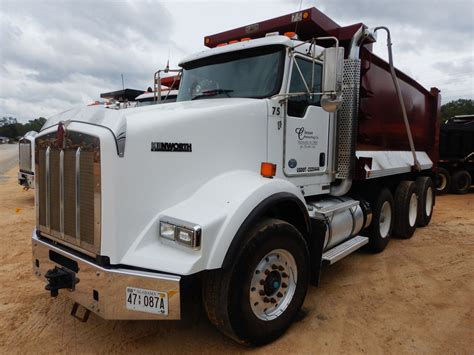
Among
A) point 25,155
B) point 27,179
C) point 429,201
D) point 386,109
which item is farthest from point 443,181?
point 25,155

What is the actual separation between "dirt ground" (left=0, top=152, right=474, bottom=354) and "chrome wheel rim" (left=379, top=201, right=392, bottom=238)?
1.99 ft

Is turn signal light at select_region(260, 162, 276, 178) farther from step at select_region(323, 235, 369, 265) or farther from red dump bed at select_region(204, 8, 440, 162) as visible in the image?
red dump bed at select_region(204, 8, 440, 162)

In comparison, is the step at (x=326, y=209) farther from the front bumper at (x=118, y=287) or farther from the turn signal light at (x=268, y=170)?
the front bumper at (x=118, y=287)

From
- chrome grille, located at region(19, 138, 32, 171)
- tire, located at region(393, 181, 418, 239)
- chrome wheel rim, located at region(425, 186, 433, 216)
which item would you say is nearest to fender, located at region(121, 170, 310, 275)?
tire, located at region(393, 181, 418, 239)

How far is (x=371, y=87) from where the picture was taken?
5285mm

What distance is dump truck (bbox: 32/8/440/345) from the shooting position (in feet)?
8.63

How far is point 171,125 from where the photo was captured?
9.63 ft

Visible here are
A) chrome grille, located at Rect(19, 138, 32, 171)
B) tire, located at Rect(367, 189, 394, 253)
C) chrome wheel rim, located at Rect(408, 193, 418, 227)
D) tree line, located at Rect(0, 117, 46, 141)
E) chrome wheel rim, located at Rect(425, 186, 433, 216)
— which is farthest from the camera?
tree line, located at Rect(0, 117, 46, 141)

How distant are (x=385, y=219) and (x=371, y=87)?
2.28m

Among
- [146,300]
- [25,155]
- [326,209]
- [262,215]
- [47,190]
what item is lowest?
[146,300]

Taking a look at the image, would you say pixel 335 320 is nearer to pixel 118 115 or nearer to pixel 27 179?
pixel 118 115

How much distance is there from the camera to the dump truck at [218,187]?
8.63 feet

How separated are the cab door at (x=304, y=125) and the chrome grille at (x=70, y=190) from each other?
6.55 feet

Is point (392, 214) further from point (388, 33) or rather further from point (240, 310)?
point (240, 310)
